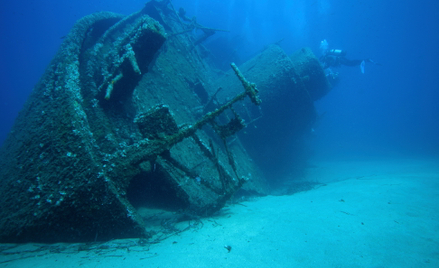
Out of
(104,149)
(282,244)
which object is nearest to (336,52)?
(282,244)

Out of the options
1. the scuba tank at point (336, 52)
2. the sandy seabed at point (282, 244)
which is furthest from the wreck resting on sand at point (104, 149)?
the scuba tank at point (336, 52)

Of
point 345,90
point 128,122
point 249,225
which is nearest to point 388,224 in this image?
point 249,225

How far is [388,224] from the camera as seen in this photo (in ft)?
10.7

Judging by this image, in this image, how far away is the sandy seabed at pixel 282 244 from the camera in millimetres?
2137

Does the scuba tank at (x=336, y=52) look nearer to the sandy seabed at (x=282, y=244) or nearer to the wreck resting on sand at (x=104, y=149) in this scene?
the sandy seabed at (x=282, y=244)

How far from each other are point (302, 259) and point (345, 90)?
159 m

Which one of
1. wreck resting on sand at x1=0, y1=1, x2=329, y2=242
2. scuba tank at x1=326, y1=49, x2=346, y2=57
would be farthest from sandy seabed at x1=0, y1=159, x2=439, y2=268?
scuba tank at x1=326, y1=49, x2=346, y2=57

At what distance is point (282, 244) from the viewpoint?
103 inches

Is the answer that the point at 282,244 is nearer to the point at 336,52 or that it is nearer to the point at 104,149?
the point at 104,149

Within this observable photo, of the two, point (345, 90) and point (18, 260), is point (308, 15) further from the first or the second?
point (18, 260)

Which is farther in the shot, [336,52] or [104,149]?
[336,52]

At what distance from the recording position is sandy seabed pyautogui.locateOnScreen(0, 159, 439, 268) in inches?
84.1

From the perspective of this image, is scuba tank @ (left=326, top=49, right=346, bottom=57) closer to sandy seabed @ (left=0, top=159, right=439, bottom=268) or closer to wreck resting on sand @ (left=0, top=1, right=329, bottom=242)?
sandy seabed @ (left=0, top=159, right=439, bottom=268)

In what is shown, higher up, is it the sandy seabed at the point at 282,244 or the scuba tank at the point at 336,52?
the scuba tank at the point at 336,52
